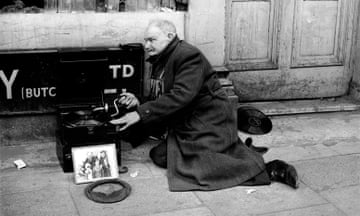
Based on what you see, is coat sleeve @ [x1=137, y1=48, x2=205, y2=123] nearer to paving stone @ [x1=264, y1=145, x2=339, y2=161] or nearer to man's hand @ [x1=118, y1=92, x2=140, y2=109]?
man's hand @ [x1=118, y1=92, x2=140, y2=109]

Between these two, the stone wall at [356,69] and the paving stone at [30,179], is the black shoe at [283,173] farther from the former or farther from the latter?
the stone wall at [356,69]

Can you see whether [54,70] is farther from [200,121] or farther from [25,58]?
[200,121]

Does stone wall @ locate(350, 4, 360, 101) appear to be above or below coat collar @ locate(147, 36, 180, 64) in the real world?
below

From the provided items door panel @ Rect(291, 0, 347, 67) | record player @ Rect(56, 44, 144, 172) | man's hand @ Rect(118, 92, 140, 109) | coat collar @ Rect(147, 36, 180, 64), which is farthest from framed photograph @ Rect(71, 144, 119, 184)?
door panel @ Rect(291, 0, 347, 67)

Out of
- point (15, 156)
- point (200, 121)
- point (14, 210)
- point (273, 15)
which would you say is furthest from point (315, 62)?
point (14, 210)

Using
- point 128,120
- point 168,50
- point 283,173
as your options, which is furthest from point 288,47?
point 128,120

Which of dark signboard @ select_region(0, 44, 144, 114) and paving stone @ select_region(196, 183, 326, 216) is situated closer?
paving stone @ select_region(196, 183, 326, 216)

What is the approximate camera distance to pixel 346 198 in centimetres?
513

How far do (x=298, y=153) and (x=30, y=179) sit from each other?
248 centimetres

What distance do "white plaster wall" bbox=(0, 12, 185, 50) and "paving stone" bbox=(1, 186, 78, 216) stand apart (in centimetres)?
153

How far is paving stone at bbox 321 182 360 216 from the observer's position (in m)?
4.93

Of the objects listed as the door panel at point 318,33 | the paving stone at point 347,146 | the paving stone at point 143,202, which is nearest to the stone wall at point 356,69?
the door panel at point 318,33

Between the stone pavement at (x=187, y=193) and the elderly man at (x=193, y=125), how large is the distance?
0.37 ft

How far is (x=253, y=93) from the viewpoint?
7141 mm
